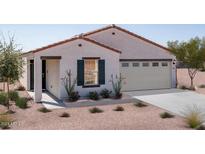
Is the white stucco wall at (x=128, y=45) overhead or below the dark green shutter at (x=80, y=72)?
overhead

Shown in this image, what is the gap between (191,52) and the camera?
1919cm

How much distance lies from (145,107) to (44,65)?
29.5 ft

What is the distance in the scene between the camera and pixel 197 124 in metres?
8.98

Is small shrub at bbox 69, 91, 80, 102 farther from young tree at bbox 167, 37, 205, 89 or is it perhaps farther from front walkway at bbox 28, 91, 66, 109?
young tree at bbox 167, 37, 205, 89

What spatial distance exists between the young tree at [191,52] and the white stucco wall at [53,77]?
954 cm

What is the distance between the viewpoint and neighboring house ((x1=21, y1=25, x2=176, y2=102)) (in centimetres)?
1453

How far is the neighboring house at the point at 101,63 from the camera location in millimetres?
14531

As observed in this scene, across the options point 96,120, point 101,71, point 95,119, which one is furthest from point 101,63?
point 96,120

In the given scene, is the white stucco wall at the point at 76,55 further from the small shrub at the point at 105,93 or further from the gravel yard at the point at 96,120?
the gravel yard at the point at 96,120

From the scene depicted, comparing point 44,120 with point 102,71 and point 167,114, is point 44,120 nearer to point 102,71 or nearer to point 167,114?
point 167,114

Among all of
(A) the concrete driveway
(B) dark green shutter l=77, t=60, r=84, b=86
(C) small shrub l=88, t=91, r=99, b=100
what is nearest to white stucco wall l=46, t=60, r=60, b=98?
(B) dark green shutter l=77, t=60, r=84, b=86

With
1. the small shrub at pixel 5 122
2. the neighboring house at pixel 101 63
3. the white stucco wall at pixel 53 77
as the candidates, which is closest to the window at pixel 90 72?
the neighboring house at pixel 101 63

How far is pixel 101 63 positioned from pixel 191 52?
781 centimetres

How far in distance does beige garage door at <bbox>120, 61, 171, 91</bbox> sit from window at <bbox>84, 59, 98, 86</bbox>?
3137 mm
